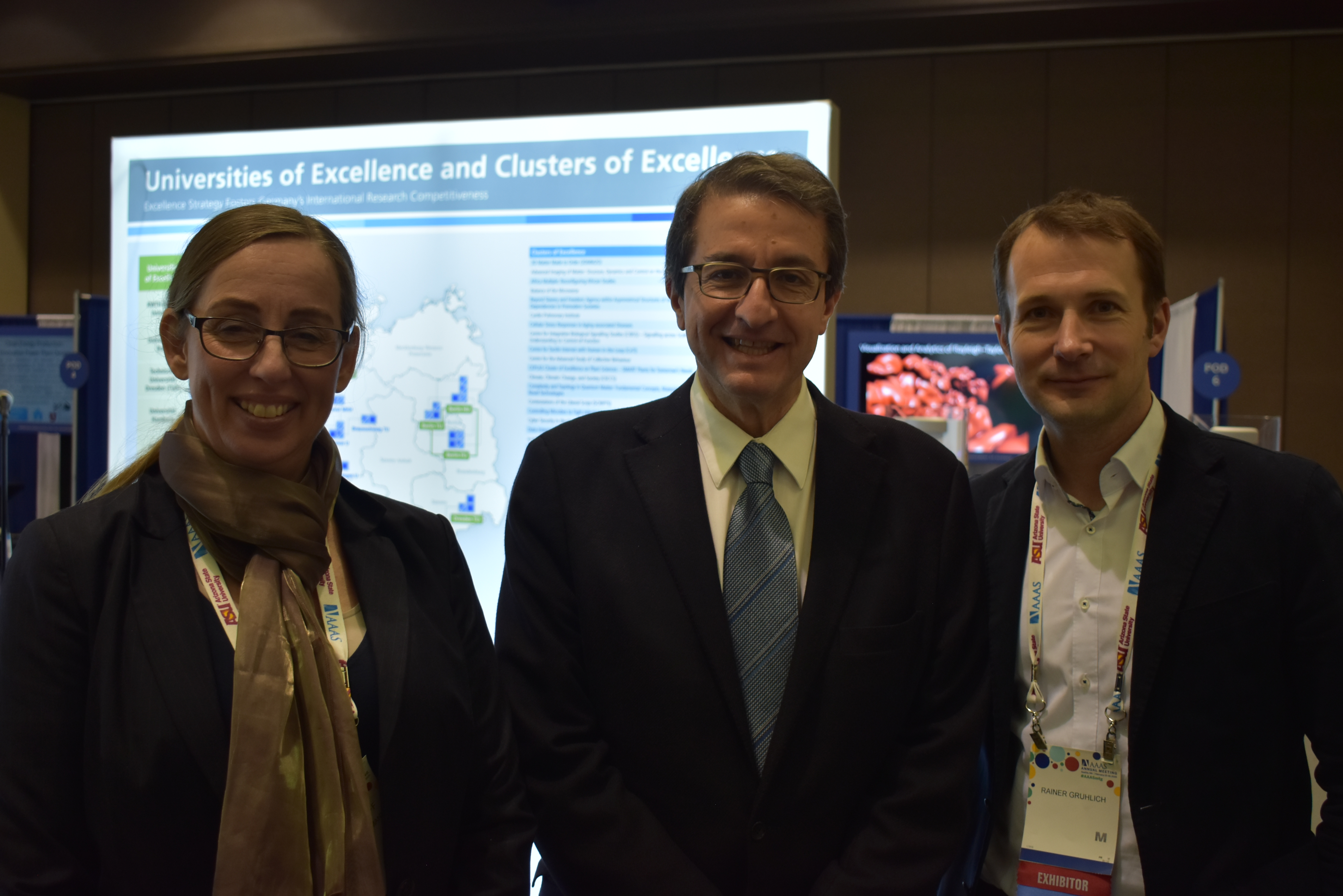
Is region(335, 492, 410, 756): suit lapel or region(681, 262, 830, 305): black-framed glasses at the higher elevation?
region(681, 262, 830, 305): black-framed glasses

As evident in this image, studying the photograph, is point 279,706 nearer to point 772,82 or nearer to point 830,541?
point 830,541

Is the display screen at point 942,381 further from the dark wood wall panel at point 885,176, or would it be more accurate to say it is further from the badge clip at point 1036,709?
the badge clip at point 1036,709

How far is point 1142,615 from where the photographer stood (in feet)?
4.66

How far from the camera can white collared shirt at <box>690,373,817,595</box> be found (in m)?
1.43

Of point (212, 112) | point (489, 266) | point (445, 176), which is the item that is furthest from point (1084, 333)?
point (212, 112)

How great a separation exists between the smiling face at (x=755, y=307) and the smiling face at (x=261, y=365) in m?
0.59

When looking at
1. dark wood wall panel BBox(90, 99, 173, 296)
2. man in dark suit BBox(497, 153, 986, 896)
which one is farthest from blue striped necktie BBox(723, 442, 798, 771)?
dark wood wall panel BBox(90, 99, 173, 296)

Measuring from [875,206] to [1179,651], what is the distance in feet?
10.4

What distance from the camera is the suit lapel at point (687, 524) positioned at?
131 cm

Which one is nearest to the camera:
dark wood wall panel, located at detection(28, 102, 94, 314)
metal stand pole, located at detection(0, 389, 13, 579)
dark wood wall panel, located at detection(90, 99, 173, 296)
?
metal stand pole, located at detection(0, 389, 13, 579)

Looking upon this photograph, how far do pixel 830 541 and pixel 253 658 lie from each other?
0.86 metres

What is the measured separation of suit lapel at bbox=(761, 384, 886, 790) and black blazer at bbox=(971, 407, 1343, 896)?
495 mm

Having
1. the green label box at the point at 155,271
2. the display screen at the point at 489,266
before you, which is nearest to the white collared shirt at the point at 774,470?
the display screen at the point at 489,266

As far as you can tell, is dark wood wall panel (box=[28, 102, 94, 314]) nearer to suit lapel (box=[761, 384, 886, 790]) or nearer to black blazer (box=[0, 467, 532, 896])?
black blazer (box=[0, 467, 532, 896])
